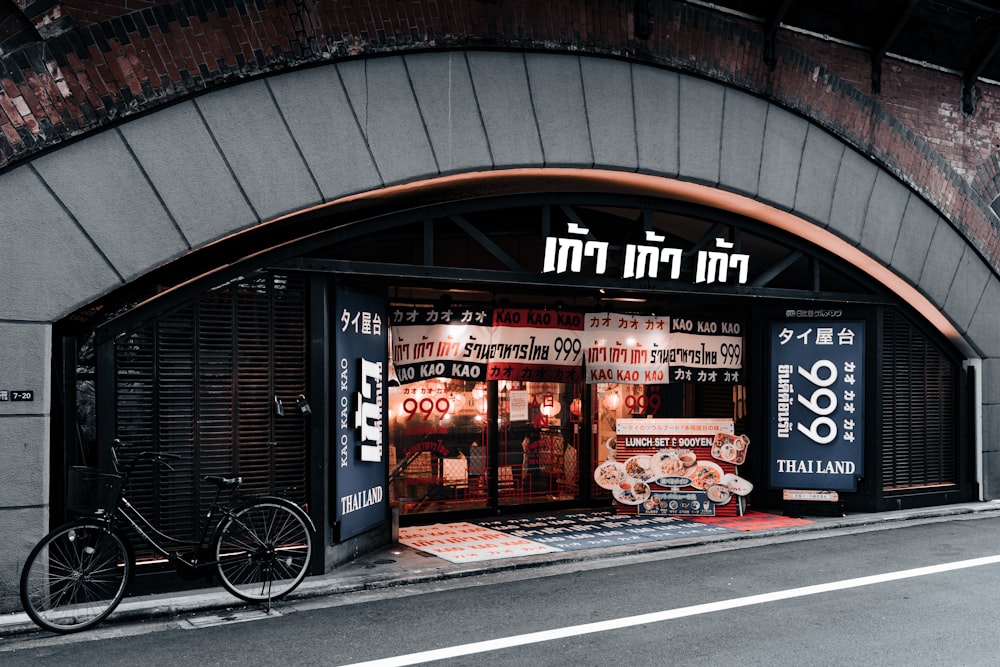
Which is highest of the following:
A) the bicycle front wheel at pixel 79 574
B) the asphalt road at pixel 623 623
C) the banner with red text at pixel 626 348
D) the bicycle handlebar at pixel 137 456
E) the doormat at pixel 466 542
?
the banner with red text at pixel 626 348

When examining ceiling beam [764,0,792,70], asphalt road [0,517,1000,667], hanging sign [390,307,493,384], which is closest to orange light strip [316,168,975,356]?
hanging sign [390,307,493,384]

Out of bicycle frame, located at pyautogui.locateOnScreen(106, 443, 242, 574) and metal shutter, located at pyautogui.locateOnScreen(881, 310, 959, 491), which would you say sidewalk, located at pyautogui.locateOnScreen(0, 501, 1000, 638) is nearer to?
bicycle frame, located at pyautogui.locateOnScreen(106, 443, 242, 574)

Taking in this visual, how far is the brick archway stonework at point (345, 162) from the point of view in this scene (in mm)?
8031

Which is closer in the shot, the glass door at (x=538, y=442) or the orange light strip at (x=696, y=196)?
the orange light strip at (x=696, y=196)

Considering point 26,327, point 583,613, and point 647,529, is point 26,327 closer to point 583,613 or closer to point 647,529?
point 583,613

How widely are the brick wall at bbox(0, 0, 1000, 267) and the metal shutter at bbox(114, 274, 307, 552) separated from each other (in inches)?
83.1

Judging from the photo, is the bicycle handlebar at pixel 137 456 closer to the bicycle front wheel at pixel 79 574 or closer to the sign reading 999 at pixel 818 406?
the bicycle front wheel at pixel 79 574

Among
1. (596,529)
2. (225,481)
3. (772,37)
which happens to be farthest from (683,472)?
(225,481)

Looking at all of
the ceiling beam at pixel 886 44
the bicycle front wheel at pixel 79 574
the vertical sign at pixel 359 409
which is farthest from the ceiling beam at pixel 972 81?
the bicycle front wheel at pixel 79 574

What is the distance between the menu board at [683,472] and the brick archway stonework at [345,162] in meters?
3.40

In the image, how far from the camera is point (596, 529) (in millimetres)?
11930

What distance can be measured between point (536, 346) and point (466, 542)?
317 centimetres

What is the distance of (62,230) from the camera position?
8.18 metres

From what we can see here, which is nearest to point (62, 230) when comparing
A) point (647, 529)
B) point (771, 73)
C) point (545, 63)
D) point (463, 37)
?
point (463, 37)
